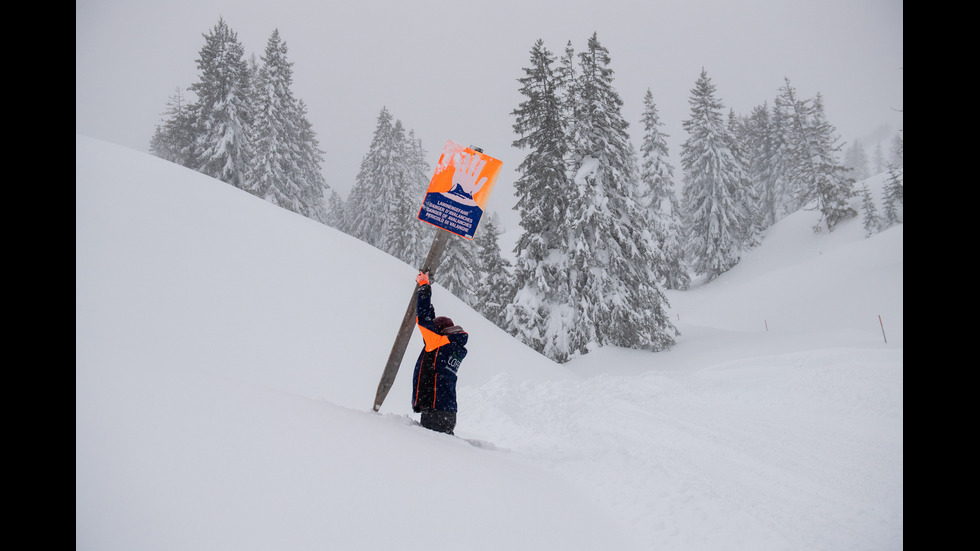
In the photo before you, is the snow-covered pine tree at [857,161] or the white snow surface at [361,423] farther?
the snow-covered pine tree at [857,161]

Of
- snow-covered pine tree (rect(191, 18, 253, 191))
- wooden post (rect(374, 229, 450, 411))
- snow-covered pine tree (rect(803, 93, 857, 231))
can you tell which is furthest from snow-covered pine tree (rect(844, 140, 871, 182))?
wooden post (rect(374, 229, 450, 411))

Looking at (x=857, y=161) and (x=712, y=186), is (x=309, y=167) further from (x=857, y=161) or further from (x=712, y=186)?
(x=857, y=161)

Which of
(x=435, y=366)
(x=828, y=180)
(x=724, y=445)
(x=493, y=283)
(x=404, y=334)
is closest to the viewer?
(x=435, y=366)

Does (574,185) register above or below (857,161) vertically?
below

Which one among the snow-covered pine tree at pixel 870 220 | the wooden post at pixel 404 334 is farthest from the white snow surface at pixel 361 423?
the snow-covered pine tree at pixel 870 220

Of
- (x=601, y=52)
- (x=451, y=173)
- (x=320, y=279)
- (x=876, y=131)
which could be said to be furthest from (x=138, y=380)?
(x=876, y=131)

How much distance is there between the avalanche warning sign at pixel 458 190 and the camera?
552cm

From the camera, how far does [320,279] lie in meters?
9.79

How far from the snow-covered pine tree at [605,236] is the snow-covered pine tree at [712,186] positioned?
1655 centimetres

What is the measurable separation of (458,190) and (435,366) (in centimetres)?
209

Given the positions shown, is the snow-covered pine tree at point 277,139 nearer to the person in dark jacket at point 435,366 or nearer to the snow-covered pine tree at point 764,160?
the person in dark jacket at point 435,366

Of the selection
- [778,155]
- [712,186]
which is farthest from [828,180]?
[778,155]

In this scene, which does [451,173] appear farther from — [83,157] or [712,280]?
[712,280]

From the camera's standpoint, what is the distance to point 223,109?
24875 millimetres
